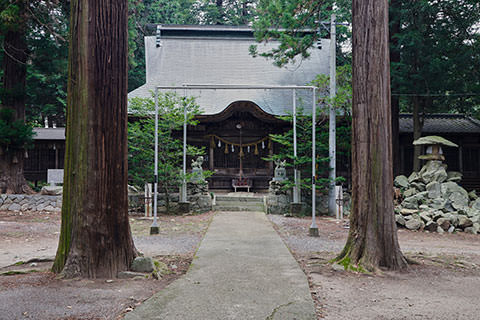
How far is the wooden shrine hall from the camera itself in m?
14.2

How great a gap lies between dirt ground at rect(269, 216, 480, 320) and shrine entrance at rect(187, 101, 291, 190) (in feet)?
26.4

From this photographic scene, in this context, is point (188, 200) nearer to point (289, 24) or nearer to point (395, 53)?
point (289, 24)

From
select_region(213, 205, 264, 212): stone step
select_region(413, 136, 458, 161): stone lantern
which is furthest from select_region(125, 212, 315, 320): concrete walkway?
select_region(413, 136, 458, 161): stone lantern

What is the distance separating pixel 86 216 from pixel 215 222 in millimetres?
5155

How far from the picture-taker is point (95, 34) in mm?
→ 3916

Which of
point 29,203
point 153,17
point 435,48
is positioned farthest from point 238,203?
point 153,17

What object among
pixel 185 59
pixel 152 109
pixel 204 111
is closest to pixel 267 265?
pixel 152 109

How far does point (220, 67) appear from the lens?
17188 mm

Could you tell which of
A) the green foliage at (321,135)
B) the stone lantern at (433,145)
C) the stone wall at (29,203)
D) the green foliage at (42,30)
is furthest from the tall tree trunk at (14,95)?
the stone lantern at (433,145)

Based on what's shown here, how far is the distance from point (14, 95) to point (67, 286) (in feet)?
34.1

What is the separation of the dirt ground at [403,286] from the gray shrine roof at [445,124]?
32.0 ft

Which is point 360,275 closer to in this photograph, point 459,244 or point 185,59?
point 459,244

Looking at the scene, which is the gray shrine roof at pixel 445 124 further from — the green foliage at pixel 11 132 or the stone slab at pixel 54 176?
the green foliage at pixel 11 132

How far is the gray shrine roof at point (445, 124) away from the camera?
1468cm
